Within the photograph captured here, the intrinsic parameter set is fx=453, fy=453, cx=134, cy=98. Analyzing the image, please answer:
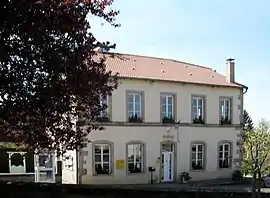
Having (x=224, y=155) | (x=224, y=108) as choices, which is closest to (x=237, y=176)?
(x=224, y=155)

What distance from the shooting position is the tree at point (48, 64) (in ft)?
24.6

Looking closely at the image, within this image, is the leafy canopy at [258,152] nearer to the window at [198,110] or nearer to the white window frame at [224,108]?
the window at [198,110]

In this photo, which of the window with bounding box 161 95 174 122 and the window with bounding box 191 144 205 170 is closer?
the window with bounding box 161 95 174 122

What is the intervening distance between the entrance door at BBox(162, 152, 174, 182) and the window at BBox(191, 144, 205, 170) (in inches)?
62.6

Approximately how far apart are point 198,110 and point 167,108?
2.47 metres

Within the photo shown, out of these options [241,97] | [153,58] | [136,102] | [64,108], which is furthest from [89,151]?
[64,108]

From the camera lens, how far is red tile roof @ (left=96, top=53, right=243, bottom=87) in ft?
88.8

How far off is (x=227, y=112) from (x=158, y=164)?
653 cm

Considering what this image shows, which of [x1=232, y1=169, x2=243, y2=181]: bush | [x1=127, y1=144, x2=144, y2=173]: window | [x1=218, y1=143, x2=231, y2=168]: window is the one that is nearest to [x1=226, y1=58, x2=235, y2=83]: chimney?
[x1=218, y1=143, x2=231, y2=168]: window

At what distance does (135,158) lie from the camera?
26.5m

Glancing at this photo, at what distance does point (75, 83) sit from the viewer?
843cm

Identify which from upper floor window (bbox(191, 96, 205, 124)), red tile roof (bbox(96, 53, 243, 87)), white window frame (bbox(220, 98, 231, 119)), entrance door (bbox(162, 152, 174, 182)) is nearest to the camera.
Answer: red tile roof (bbox(96, 53, 243, 87))

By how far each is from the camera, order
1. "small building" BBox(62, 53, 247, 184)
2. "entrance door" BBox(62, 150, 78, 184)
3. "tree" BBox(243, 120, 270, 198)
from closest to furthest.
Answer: "tree" BBox(243, 120, 270, 198)
"entrance door" BBox(62, 150, 78, 184)
"small building" BBox(62, 53, 247, 184)

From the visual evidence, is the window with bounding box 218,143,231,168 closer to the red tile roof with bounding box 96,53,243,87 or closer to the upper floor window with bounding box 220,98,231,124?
the upper floor window with bounding box 220,98,231,124
